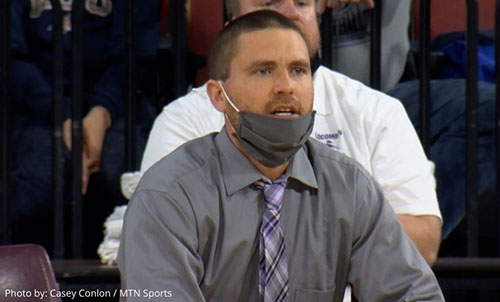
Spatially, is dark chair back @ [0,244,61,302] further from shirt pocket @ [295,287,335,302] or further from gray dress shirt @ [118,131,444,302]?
shirt pocket @ [295,287,335,302]


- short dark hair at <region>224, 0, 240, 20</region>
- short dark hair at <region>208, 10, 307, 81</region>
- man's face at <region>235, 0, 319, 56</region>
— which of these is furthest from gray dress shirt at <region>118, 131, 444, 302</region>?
short dark hair at <region>224, 0, 240, 20</region>

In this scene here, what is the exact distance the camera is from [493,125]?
14.8 feet

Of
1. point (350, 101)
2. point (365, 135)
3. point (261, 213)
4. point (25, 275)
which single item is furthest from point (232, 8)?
point (25, 275)

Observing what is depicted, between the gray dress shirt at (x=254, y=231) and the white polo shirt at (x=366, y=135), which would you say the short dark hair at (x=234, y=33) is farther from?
the white polo shirt at (x=366, y=135)

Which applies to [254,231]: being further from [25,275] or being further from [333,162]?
[25,275]

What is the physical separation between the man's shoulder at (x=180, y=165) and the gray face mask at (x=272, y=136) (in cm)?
9

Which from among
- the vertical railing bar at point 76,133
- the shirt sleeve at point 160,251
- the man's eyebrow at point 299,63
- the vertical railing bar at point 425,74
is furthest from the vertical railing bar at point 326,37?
the shirt sleeve at point 160,251

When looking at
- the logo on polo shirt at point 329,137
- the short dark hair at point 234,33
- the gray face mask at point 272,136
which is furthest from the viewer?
the logo on polo shirt at point 329,137

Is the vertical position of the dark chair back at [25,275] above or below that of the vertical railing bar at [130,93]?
below

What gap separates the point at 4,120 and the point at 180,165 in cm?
152

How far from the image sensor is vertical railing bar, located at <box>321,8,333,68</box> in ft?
14.6

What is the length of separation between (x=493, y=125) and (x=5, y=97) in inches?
66.6

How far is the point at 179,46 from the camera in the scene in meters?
4.45

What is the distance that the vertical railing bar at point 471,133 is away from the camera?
4.37m
